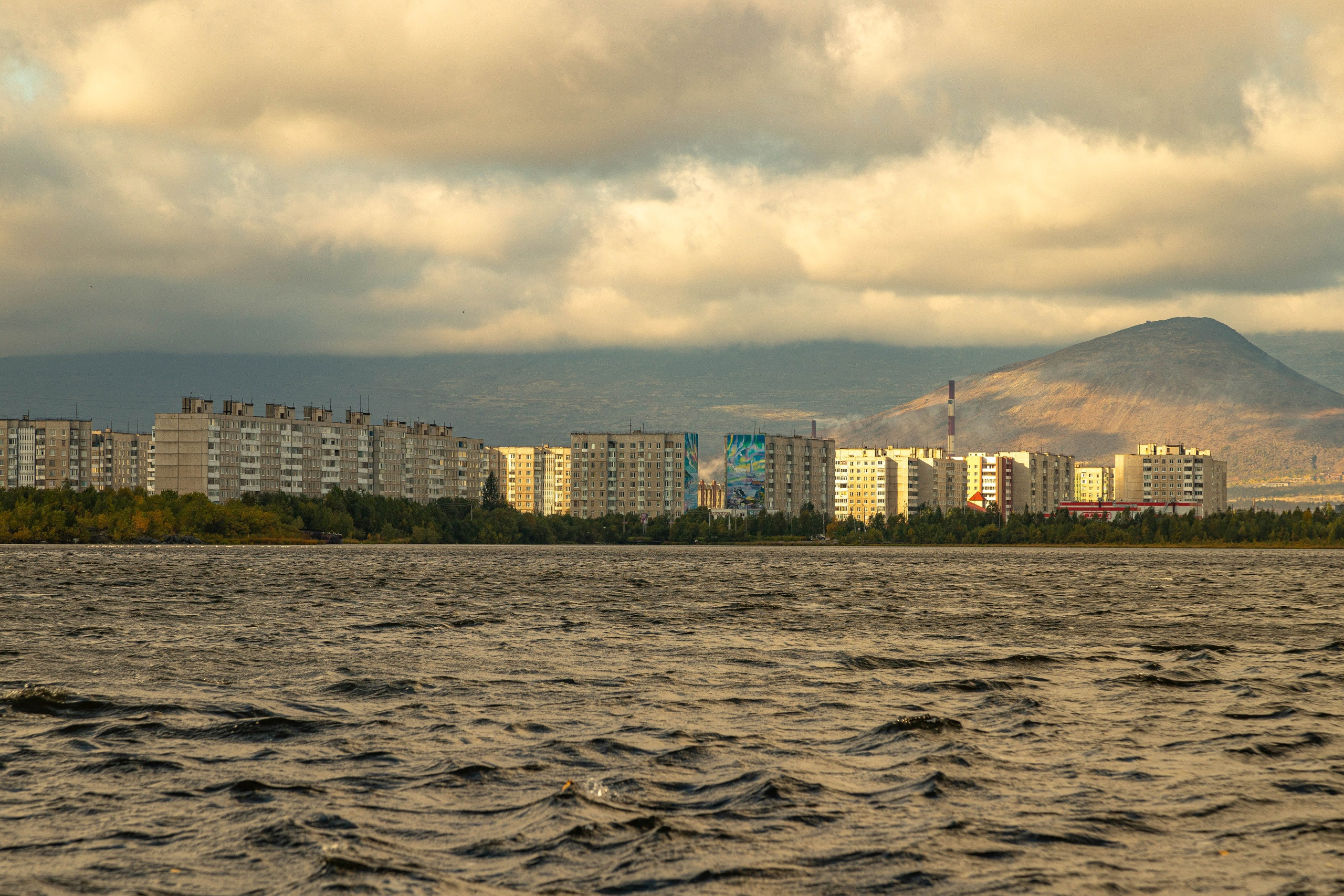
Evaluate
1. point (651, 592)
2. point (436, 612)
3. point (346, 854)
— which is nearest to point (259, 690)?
point (346, 854)

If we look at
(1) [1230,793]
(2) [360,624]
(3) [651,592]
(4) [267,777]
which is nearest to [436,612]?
(2) [360,624]

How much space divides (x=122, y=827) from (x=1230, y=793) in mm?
16884

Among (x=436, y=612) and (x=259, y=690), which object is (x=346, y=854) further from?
(x=436, y=612)

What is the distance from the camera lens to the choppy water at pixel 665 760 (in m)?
17.4

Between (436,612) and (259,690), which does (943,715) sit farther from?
(436,612)

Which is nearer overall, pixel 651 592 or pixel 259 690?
pixel 259 690

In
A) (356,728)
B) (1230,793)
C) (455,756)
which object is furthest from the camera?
(356,728)

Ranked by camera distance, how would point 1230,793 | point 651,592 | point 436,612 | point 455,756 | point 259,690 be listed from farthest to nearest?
point 651,592, point 436,612, point 259,690, point 455,756, point 1230,793

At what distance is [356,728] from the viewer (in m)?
28.9

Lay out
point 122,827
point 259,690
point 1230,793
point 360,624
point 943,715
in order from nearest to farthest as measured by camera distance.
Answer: point 122,827
point 1230,793
point 943,715
point 259,690
point 360,624

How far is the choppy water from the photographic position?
57.2 feet

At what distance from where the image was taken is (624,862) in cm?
1759

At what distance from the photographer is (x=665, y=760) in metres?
24.9

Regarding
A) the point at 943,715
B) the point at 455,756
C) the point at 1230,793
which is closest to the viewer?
the point at 1230,793
